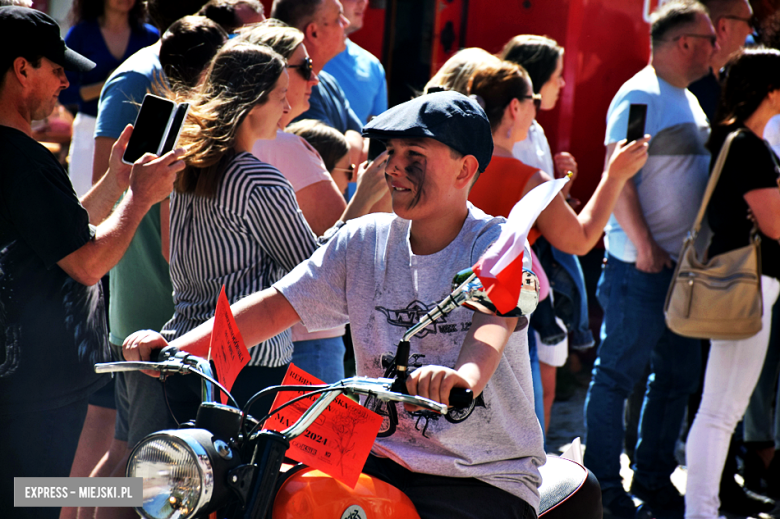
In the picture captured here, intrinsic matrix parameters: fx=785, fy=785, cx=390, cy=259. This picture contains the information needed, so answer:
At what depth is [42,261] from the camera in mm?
2170

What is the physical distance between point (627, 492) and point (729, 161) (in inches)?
68.4

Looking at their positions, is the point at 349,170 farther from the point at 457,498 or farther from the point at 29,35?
the point at 457,498

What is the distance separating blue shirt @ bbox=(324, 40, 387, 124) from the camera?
4586mm

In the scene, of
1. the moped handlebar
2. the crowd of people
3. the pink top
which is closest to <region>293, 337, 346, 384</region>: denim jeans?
the crowd of people

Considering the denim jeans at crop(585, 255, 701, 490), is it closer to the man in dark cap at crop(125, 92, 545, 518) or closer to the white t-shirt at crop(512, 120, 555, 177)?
the white t-shirt at crop(512, 120, 555, 177)

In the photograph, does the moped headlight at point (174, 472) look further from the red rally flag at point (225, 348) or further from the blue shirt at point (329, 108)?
the blue shirt at point (329, 108)

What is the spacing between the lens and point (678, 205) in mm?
3971

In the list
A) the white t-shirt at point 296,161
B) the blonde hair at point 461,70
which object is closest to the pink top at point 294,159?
the white t-shirt at point 296,161

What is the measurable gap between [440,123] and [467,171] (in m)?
0.18

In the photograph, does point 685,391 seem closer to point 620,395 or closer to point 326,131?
point 620,395

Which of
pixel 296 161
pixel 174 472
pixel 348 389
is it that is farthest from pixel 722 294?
pixel 174 472

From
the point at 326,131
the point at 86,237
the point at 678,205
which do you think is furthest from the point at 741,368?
the point at 86,237

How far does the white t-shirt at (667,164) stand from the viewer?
3971 millimetres

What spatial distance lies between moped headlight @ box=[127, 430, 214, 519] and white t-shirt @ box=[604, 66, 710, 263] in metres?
3.15
